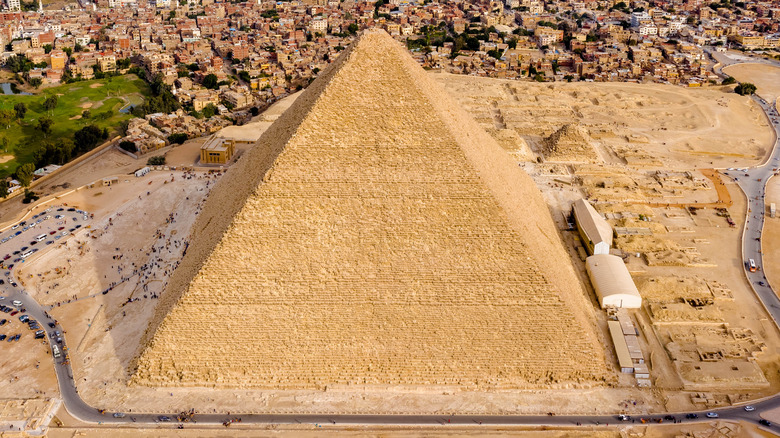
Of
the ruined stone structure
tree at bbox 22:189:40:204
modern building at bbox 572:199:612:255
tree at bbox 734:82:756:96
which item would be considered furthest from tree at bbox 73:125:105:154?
tree at bbox 734:82:756:96

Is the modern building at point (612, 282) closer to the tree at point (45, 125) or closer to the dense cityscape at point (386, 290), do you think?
the dense cityscape at point (386, 290)

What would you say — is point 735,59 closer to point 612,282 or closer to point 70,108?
point 612,282

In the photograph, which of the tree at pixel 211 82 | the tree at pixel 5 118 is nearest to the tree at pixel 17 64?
the tree at pixel 5 118

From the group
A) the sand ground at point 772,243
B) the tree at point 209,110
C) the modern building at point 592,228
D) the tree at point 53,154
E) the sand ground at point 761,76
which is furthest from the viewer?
the sand ground at point 761,76

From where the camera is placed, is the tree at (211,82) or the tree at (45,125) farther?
the tree at (211,82)

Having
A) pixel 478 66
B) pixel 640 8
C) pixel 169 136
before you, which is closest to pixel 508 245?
pixel 169 136

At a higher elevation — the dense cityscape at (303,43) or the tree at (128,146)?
the dense cityscape at (303,43)

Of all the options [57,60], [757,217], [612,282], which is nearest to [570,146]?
[757,217]

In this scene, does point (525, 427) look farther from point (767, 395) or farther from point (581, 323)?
point (767, 395)
